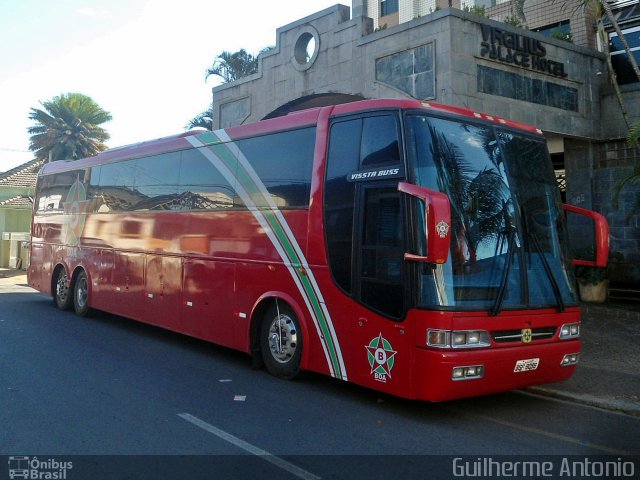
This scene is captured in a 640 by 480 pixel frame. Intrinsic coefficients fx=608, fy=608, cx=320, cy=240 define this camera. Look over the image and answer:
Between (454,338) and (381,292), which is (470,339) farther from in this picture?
(381,292)

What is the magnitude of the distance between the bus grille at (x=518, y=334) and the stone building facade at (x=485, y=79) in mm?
6961

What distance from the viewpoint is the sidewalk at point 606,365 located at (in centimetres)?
706

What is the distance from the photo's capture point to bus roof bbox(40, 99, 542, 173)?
654 centimetres

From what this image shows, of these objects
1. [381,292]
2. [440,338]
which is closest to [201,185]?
[381,292]

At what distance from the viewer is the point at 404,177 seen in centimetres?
608

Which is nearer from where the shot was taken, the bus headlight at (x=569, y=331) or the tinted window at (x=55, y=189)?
the bus headlight at (x=569, y=331)

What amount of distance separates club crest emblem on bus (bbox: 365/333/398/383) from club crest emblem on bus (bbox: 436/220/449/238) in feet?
4.65

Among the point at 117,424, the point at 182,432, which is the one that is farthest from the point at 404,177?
the point at 117,424

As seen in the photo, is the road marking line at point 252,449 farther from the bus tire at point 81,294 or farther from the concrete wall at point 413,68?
the concrete wall at point 413,68

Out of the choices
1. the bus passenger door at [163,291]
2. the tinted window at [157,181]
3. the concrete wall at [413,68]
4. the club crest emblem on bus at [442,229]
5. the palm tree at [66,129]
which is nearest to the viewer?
the club crest emblem on bus at [442,229]

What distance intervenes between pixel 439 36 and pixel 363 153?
22.8 feet

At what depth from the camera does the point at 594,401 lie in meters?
6.96

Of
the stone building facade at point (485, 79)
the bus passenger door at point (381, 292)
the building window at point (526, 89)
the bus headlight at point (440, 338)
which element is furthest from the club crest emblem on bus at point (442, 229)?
the building window at point (526, 89)

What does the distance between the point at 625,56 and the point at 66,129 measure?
3769 cm
